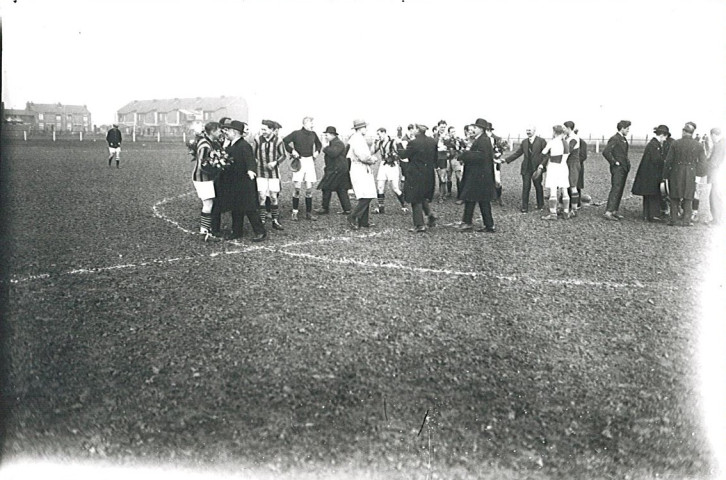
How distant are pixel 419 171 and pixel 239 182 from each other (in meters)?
3.10

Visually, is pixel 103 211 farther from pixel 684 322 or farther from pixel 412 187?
pixel 684 322

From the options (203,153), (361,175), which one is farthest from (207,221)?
(361,175)

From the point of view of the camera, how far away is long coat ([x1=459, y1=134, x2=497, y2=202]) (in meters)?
10.7

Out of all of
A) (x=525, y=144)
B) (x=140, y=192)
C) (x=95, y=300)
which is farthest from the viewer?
(x=140, y=192)

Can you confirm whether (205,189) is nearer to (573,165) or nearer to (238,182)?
(238,182)

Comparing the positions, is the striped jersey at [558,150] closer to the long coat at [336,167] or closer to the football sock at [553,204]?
the football sock at [553,204]

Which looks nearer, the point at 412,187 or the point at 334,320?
the point at 334,320

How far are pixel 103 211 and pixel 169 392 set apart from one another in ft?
27.9

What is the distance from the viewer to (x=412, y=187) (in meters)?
10.7

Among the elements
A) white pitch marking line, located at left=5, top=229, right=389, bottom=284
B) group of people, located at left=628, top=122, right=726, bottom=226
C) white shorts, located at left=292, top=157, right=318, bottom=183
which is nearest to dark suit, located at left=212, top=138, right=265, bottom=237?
white pitch marking line, located at left=5, top=229, right=389, bottom=284

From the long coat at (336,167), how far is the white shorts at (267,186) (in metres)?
1.41

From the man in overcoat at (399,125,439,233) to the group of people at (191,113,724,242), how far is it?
17 mm

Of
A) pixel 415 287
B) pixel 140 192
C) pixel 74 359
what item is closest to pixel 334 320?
pixel 415 287

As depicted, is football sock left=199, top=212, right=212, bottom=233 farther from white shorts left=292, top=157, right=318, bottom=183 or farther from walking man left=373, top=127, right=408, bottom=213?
walking man left=373, top=127, right=408, bottom=213
